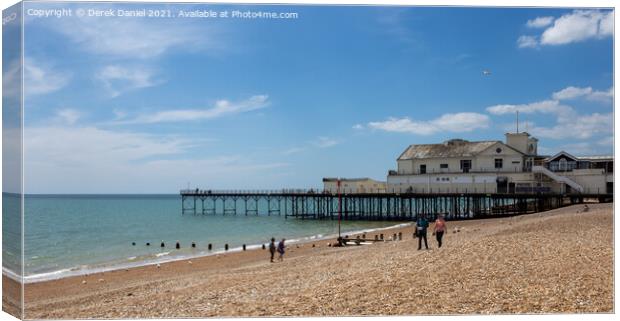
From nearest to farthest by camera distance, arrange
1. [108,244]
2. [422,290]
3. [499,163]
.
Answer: [422,290], [108,244], [499,163]

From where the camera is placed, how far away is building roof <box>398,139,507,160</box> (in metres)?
34.2

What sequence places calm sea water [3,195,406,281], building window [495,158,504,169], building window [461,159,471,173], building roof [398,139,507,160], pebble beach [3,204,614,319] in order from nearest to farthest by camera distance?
pebble beach [3,204,614,319] → calm sea water [3,195,406,281] → building window [495,158,504,169] → building roof [398,139,507,160] → building window [461,159,471,173]

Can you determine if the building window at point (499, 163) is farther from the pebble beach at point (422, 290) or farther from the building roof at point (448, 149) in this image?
the pebble beach at point (422, 290)

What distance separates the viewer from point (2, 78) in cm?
719

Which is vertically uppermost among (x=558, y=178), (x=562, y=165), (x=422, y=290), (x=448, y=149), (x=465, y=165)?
(x=448, y=149)

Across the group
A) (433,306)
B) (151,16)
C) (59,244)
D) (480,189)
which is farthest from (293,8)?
(480,189)

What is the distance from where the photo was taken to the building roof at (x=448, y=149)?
112ft

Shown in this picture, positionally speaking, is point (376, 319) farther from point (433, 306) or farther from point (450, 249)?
point (450, 249)

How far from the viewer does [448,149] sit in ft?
115

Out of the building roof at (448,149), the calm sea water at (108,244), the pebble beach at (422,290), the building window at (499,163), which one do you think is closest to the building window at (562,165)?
A: the building window at (499,163)

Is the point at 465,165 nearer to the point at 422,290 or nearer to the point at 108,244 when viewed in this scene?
the point at 108,244

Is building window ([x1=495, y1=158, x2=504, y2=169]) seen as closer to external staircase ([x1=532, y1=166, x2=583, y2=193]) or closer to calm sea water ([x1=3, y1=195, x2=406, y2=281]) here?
external staircase ([x1=532, y1=166, x2=583, y2=193])

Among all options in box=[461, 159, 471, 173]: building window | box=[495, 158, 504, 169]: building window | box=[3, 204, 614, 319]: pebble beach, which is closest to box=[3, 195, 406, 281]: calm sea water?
box=[3, 204, 614, 319]: pebble beach

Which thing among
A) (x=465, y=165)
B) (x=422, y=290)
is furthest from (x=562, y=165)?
(x=422, y=290)
